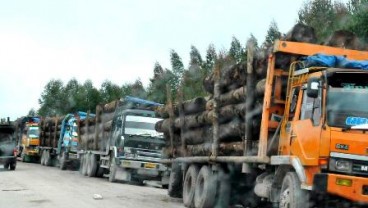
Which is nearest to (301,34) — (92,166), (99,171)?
(99,171)

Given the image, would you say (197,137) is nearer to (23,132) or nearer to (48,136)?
(48,136)

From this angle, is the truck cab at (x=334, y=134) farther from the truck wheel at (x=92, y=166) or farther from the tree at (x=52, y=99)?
the tree at (x=52, y=99)

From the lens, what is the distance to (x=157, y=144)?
21188 mm

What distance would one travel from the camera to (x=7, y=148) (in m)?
28.0

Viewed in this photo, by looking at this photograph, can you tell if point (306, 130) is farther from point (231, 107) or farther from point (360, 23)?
point (360, 23)

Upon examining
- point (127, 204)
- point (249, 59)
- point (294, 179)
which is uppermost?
point (249, 59)

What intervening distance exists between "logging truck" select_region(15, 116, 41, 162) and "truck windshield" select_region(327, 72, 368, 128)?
31.2 metres

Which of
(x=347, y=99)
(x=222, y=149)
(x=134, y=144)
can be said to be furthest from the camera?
(x=134, y=144)

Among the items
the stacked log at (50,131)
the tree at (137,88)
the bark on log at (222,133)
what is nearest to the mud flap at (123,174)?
the bark on log at (222,133)

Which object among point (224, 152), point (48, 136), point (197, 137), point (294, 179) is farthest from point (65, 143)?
point (294, 179)

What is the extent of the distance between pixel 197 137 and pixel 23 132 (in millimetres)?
27617

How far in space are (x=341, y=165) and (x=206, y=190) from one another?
15.8 ft

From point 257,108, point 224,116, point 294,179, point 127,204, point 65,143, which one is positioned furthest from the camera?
point 65,143

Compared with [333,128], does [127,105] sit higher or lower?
Answer: higher
